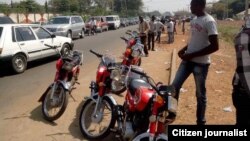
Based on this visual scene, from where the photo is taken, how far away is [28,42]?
10773 mm

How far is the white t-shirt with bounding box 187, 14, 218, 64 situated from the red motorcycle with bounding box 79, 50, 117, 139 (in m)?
1.20

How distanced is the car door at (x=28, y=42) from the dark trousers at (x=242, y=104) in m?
8.19

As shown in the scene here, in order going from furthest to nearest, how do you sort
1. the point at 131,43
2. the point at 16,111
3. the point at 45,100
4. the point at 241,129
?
the point at 131,43 < the point at 16,111 < the point at 45,100 < the point at 241,129

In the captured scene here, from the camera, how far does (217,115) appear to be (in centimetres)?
616

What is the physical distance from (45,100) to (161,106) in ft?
9.75

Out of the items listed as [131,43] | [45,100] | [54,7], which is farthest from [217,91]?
[54,7]

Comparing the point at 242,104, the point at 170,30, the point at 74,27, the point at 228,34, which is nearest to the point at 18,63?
the point at 242,104

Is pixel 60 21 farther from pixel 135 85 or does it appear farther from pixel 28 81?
pixel 135 85

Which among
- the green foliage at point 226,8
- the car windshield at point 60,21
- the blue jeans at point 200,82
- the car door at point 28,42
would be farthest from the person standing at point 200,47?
the green foliage at point 226,8

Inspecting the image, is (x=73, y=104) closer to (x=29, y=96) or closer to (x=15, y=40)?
(x=29, y=96)

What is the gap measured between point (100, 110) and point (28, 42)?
6.44m

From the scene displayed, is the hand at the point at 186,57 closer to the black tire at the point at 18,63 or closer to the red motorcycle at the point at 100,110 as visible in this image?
the red motorcycle at the point at 100,110

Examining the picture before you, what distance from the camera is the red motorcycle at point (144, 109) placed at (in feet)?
12.0

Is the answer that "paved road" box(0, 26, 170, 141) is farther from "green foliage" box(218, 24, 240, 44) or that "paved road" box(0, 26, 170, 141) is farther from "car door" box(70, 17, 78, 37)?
"green foliage" box(218, 24, 240, 44)
